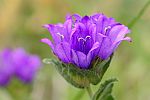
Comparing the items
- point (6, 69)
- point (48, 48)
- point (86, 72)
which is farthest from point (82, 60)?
point (48, 48)

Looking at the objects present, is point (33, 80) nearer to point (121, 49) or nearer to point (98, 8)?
point (121, 49)

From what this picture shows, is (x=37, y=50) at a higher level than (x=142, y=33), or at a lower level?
lower

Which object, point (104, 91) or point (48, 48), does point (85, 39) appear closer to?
point (104, 91)

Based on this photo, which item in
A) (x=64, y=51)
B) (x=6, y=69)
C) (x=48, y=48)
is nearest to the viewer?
(x=64, y=51)

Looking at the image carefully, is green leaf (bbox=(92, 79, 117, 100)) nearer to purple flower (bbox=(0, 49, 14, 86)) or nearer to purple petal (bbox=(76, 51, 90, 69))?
purple petal (bbox=(76, 51, 90, 69))

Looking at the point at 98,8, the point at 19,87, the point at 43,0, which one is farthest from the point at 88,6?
the point at 19,87

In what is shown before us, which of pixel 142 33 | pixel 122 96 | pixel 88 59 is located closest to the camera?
pixel 88 59
